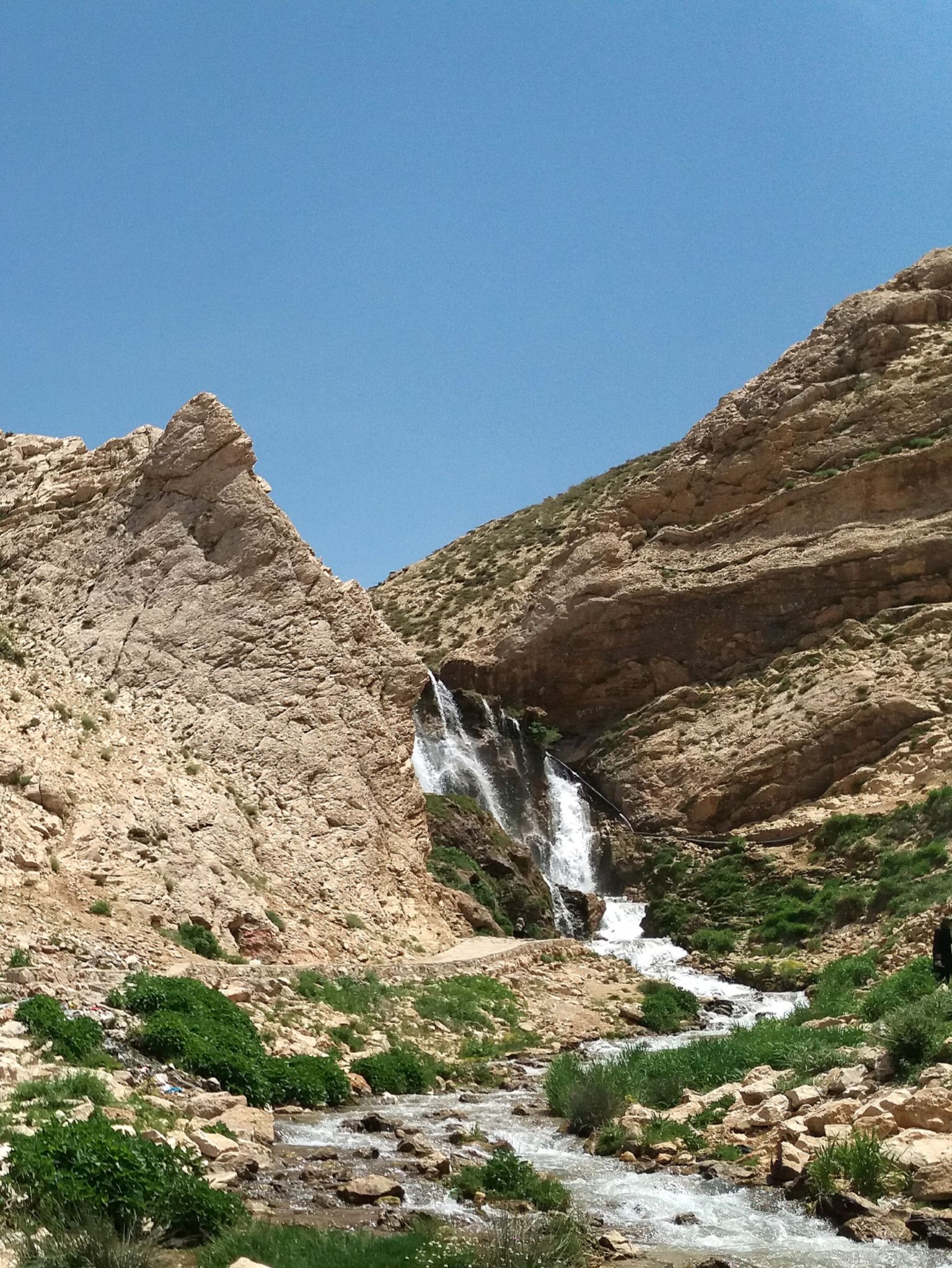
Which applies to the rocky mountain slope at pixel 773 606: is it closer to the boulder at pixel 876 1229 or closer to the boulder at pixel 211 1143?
the boulder at pixel 876 1229

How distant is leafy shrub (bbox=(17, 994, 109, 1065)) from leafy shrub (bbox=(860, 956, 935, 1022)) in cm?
901

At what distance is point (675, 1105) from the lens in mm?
12609

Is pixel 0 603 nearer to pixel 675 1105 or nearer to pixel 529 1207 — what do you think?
pixel 675 1105

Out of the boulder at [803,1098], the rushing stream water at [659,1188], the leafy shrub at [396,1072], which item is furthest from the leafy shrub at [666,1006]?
the boulder at [803,1098]

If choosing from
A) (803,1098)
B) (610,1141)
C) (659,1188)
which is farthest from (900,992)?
(659,1188)

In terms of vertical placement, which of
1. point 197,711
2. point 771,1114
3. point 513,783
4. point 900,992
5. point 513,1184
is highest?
point 197,711

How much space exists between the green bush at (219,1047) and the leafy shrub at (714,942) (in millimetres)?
17003

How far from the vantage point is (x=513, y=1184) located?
29.9 ft

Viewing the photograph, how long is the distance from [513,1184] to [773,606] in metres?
33.0

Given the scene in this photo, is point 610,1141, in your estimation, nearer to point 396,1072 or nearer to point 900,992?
point 396,1072

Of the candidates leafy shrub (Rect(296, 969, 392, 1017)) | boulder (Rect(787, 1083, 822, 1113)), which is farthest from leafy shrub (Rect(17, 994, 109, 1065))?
boulder (Rect(787, 1083, 822, 1113))

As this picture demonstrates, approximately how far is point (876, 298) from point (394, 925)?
116 feet

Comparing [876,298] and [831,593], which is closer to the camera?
[831,593]

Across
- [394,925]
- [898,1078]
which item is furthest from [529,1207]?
[394,925]
